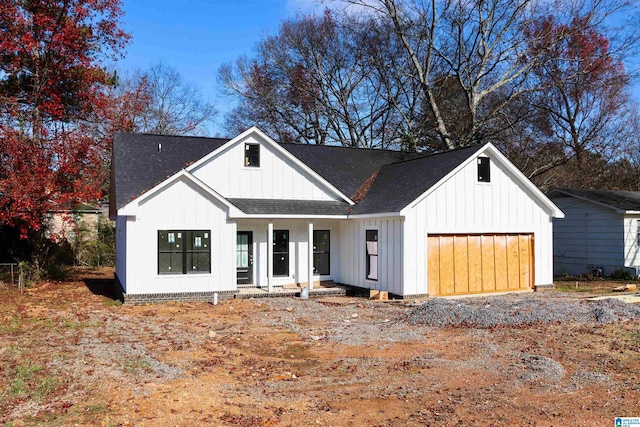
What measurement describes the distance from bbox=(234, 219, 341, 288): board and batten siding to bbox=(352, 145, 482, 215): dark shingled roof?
1.55 meters

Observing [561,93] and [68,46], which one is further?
[561,93]

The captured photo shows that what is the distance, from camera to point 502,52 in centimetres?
2638

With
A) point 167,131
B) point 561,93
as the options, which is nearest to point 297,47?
point 167,131

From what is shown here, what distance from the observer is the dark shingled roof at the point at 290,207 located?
17.6m

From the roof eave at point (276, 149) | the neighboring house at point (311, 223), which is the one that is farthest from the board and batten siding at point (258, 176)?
the roof eave at point (276, 149)

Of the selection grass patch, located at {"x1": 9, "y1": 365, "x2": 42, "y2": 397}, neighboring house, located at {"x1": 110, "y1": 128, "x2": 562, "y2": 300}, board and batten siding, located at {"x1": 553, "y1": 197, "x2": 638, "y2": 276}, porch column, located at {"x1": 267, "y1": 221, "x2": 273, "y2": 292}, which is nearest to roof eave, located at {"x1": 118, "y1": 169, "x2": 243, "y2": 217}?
neighboring house, located at {"x1": 110, "y1": 128, "x2": 562, "y2": 300}

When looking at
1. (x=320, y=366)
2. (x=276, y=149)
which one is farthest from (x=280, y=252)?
(x=320, y=366)

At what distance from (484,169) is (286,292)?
25.0 feet

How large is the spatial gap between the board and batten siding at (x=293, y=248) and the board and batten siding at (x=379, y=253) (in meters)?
0.29

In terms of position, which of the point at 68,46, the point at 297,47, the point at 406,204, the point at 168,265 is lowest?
the point at 168,265

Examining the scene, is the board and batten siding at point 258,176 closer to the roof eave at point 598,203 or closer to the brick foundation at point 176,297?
the brick foundation at point 176,297

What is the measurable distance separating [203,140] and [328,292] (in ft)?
26.5

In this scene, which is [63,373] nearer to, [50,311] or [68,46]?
[50,311]

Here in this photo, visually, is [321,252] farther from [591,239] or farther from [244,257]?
[591,239]
